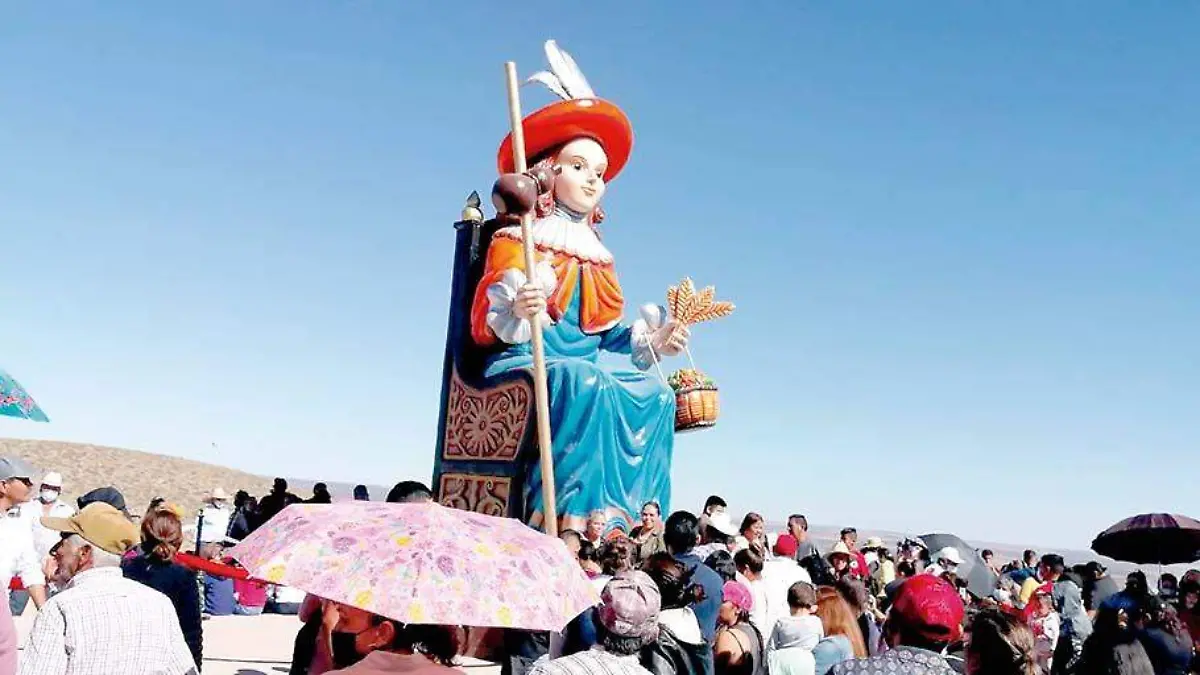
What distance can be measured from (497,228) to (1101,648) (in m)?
6.98

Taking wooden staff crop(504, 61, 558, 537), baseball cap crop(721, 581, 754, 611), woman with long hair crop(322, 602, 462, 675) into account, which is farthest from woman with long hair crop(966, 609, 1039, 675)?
wooden staff crop(504, 61, 558, 537)

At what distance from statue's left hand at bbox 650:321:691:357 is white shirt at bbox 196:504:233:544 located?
17.0 ft

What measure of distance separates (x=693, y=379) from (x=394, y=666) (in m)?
8.99

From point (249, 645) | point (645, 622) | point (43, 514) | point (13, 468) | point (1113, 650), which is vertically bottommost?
point (249, 645)

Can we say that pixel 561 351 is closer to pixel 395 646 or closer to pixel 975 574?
pixel 975 574

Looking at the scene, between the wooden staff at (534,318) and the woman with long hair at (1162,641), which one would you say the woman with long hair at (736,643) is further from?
the wooden staff at (534,318)

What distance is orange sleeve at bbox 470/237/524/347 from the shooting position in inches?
419

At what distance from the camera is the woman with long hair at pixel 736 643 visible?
15.3 ft

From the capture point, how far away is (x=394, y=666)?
101 inches

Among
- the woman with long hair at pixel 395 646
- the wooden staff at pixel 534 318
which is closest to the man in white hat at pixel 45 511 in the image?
the wooden staff at pixel 534 318

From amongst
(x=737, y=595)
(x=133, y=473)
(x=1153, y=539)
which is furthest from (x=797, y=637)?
(x=133, y=473)

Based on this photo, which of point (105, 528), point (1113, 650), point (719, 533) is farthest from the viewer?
point (719, 533)

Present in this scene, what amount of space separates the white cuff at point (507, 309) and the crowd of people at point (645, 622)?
101 inches

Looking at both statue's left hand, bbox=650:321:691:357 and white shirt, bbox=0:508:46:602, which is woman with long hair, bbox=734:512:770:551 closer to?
statue's left hand, bbox=650:321:691:357
